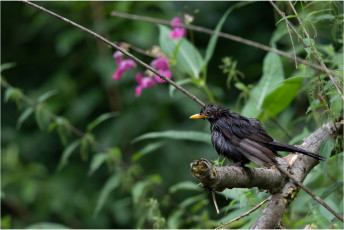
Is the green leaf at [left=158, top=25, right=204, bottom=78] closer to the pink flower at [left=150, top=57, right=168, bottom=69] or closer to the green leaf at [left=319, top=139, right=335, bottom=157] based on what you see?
the pink flower at [left=150, top=57, right=168, bottom=69]

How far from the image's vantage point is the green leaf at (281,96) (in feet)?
9.72

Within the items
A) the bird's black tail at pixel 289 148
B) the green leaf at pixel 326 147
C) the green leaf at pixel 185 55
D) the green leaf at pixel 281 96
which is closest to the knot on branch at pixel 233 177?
the bird's black tail at pixel 289 148

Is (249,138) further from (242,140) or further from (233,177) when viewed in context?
(233,177)

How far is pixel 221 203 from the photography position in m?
4.98

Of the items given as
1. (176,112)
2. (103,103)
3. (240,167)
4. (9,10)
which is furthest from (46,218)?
(240,167)

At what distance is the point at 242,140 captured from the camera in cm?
228

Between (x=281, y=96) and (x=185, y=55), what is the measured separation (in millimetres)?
783

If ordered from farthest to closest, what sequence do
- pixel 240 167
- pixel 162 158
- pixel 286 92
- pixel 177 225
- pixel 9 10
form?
1. pixel 9 10
2. pixel 162 158
3. pixel 177 225
4. pixel 286 92
5. pixel 240 167

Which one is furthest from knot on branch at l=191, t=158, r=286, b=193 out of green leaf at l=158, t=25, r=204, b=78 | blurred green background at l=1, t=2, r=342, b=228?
blurred green background at l=1, t=2, r=342, b=228

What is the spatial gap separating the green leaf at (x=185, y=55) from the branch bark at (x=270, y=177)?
3.57 ft

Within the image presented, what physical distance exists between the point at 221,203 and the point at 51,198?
188 cm

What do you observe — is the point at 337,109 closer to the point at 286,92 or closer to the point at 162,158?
the point at 286,92

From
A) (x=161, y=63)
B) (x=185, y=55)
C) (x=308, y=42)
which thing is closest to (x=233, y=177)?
(x=308, y=42)

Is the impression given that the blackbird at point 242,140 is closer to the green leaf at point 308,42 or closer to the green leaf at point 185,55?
the green leaf at point 308,42
